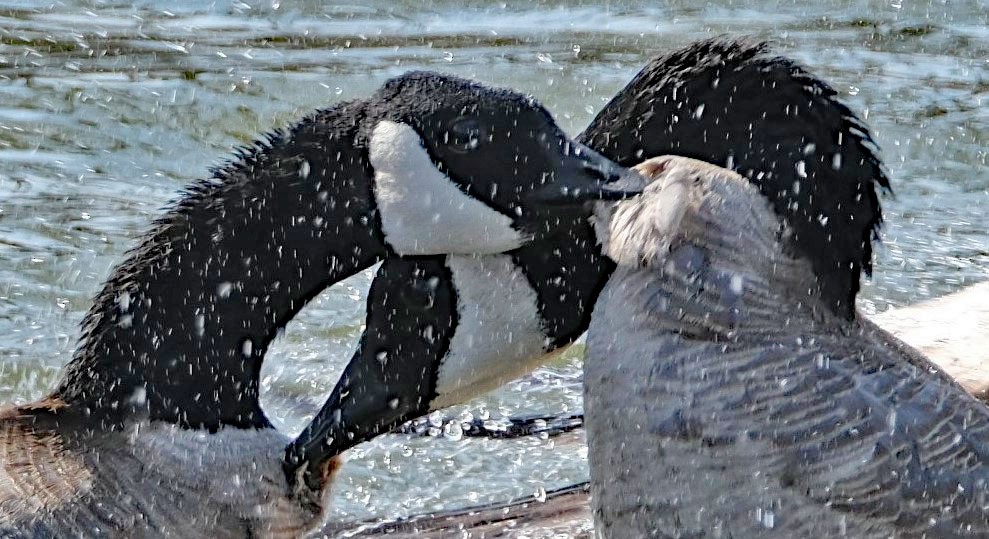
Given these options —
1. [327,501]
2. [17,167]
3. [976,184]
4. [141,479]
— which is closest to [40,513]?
[141,479]

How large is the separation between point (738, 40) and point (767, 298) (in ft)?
2.69

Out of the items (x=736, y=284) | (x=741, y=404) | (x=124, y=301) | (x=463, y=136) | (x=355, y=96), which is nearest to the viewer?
(x=741, y=404)

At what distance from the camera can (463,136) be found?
421cm

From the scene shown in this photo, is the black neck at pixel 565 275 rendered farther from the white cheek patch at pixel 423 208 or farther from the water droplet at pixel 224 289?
the water droplet at pixel 224 289

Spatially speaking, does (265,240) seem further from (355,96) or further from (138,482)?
(355,96)

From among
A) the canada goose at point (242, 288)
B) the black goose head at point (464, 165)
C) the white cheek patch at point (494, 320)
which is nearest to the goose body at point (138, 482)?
the canada goose at point (242, 288)

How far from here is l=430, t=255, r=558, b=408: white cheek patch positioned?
4262mm

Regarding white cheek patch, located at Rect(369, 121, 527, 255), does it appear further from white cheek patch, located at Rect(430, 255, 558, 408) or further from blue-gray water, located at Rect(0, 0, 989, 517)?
blue-gray water, located at Rect(0, 0, 989, 517)

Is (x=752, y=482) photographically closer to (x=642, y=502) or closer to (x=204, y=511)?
(x=642, y=502)

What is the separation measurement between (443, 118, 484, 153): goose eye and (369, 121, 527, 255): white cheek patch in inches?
3.1

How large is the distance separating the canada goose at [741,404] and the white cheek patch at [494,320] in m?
0.61

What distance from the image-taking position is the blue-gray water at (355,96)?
6617 mm

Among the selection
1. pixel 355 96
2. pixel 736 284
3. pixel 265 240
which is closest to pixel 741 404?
pixel 736 284

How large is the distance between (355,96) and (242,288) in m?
2.39
